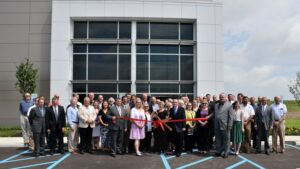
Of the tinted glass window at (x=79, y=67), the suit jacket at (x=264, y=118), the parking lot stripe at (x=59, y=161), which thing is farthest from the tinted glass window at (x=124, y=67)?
the suit jacket at (x=264, y=118)

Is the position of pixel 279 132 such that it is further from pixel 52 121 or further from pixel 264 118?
pixel 52 121

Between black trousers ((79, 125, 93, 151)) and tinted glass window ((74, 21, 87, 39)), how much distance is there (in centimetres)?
1154

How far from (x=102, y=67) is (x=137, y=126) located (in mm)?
11162

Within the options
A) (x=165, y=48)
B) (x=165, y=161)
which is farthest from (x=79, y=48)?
(x=165, y=161)

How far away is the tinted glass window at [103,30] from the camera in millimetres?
20984

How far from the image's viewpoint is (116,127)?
10.5m

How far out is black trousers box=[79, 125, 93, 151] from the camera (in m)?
10.7

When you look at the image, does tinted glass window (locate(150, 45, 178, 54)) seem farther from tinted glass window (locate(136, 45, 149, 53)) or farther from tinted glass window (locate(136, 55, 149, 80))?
tinted glass window (locate(136, 55, 149, 80))

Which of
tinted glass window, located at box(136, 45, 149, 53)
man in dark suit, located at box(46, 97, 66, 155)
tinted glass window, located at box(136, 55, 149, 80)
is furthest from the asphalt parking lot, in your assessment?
tinted glass window, located at box(136, 45, 149, 53)

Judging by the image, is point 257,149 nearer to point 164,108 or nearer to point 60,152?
point 164,108

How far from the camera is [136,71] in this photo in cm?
2094

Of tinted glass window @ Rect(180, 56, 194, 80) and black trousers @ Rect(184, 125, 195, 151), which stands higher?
tinted glass window @ Rect(180, 56, 194, 80)

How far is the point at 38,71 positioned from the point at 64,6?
4.66m

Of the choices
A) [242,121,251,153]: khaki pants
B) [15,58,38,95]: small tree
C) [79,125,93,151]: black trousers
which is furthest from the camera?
[15,58,38,95]: small tree
